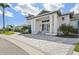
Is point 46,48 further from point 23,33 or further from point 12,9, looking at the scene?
point 12,9

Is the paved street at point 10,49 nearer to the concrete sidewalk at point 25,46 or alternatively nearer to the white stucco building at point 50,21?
the concrete sidewalk at point 25,46

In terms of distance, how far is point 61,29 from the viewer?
2586 mm

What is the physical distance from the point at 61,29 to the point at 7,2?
0.82 m

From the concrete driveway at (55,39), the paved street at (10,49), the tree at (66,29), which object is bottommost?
the paved street at (10,49)

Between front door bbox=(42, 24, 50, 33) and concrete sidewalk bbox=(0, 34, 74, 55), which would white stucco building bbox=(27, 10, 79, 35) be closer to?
front door bbox=(42, 24, 50, 33)

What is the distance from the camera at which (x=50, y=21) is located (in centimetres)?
263

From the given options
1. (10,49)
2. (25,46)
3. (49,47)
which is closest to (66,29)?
(49,47)

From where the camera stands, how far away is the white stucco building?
2.56 m

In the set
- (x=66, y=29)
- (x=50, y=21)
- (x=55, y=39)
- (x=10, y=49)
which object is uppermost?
(x=50, y=21)

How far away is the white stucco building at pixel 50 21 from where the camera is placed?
256cm

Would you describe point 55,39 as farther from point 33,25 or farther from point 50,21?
point 33,25

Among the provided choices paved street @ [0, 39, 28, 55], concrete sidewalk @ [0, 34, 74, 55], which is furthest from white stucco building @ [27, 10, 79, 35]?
paved street @ [0, 39, 28, 55]

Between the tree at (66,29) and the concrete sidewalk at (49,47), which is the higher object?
the tree at (66,29)

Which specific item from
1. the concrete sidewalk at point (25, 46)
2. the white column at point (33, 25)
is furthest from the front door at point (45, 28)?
the concrete sidewalk at point (25, 46)
